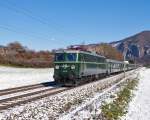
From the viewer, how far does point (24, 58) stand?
Answer: 91562 millimetres

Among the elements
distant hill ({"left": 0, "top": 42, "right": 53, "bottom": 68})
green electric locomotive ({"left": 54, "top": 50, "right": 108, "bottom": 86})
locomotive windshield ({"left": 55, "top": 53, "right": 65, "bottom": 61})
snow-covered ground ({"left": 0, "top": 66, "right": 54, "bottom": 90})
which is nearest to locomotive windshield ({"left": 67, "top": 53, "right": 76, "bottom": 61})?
green electric locomotive ({"left": 54, "top": 50, "right": 108, "bottom": 86})

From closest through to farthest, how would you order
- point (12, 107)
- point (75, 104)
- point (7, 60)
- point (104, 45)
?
point (12, 107) → point (75, 104) → point (7, 60) → point (104, 45)

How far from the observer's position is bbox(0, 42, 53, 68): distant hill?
265 ft

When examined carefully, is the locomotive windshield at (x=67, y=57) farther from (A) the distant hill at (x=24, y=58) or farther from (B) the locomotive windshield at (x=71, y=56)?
(A) the distant hill at (x=24, y=58)

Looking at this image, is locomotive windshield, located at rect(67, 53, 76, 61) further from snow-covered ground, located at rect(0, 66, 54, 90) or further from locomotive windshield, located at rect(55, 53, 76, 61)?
snow-covered ground, located at rect(0, 66, 54, 90)

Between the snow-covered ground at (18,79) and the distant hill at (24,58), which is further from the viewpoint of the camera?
the distant hill at (24,58)

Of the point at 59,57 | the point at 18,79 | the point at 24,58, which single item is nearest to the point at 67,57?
the point at 59,57

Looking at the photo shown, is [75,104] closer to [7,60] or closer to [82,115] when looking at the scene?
[82,115]

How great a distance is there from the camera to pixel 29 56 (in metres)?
96.1

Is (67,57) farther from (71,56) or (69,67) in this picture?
(69,67)

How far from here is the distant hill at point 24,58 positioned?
80625 mm

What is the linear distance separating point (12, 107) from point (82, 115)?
3.88m

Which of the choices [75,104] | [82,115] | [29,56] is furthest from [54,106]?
[29,56]

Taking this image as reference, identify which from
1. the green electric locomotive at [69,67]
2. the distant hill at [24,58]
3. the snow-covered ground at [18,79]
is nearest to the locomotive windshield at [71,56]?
the green electric locomotive at [69,67]
